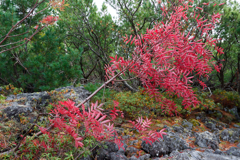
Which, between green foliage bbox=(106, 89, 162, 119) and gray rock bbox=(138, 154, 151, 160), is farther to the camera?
green foliage bbox=(106, 89, 162, 119)

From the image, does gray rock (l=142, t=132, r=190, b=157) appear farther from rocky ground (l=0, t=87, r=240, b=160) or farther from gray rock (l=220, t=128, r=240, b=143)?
gray rock (l=220, t=128, r=240, b=143)

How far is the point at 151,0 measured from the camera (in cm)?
571

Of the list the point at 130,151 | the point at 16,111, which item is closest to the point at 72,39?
the point at 16,111

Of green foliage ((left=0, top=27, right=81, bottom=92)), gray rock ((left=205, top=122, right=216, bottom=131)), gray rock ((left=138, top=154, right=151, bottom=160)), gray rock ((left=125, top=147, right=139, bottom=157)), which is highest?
green foliage ((left=0, top=27, right=81, bottom=92))

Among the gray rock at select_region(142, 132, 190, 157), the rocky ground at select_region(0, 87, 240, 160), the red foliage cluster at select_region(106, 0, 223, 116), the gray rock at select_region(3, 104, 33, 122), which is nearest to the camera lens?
the red foliage cluster at select_region(106, 0, 223, 116)

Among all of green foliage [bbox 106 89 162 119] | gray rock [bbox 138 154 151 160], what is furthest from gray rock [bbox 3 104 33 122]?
gray rock [bbox 138 154 151 160]

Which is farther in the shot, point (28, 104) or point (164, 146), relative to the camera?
point (28, 104)

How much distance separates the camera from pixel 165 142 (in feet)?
8.11

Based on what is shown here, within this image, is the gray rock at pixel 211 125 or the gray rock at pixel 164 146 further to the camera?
the gray rock at pixel 211 125

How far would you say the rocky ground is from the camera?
2.13 meters

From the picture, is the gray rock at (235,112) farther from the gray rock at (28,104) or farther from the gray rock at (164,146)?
the gray rock at (28,104)

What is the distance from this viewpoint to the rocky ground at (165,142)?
2.13m

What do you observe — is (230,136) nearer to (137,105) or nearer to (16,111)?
(137,105)

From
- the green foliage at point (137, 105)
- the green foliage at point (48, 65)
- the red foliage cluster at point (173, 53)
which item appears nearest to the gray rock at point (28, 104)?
the green foliage at point (137, 105)
